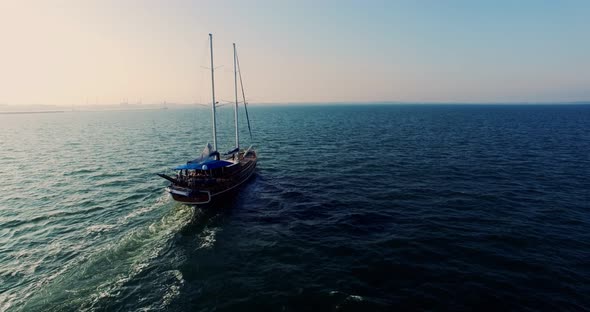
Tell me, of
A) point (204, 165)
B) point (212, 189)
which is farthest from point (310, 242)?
point (204, 165)

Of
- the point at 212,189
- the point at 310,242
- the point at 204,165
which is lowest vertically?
the point at 310,242

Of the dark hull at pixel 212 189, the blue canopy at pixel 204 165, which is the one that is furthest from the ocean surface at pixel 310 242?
the blue canopy at pixel 204 165

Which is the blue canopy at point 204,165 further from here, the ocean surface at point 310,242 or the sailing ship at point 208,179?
the ocean surface at point 310,242

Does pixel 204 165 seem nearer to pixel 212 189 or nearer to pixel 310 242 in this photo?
pixel 212 189

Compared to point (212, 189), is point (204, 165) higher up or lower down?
higher up

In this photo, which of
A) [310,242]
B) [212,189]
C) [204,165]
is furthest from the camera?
[204,165]

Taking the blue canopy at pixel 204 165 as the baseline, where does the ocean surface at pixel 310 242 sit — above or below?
below

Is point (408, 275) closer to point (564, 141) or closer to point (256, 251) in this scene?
point (256, 251)

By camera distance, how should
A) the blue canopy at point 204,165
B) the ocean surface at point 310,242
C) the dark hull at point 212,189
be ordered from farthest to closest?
the blue canopy at point 204,165, the dark hull at point 212,189, the ocean surface at point 310,242

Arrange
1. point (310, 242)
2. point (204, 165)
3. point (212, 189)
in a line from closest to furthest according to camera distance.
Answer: point (310, 242)
point (212, 189)
point (204, 165)

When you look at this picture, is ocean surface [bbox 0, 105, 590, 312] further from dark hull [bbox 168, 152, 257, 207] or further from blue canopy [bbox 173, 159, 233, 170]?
blue canopy [bbox 173, 159, 233, 170]
